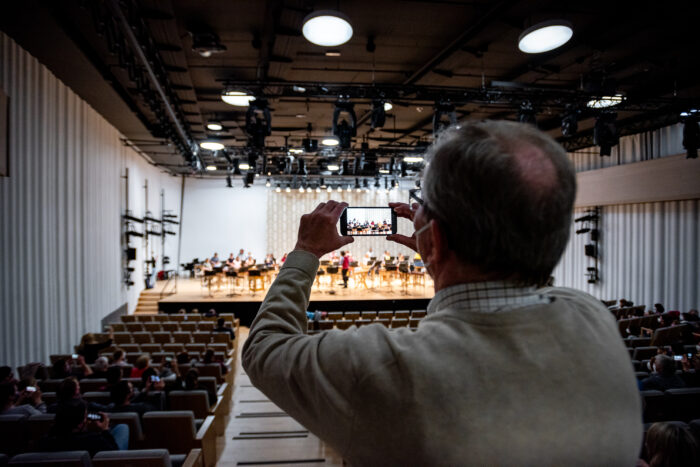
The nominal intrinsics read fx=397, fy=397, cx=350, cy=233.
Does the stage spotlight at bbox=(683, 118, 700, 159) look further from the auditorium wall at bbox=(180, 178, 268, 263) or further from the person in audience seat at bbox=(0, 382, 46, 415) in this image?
the auditorium wall at bbox=(180, 178, 268, 263)

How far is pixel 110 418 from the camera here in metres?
3.52

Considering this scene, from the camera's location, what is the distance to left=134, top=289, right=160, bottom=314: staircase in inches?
529

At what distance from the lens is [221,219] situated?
21.3m

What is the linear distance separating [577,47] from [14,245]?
10.1 m

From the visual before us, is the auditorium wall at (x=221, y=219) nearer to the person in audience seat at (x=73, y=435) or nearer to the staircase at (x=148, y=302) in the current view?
the staircase at (x=148, y=302)

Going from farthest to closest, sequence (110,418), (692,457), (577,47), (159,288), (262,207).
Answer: (262,207), (159,288), (577,47), (110,418), (692,457)

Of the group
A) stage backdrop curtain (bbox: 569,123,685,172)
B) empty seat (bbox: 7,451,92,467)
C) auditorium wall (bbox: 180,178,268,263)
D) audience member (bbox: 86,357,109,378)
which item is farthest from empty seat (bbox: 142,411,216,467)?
auditorium wall (bbox: 180,178,268,263)

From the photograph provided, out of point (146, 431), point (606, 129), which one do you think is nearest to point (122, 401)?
point (146, 431)

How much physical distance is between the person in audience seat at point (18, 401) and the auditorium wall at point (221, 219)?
17.3 m

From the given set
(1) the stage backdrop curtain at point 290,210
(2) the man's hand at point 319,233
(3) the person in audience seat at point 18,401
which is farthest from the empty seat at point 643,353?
(1) the stage backdrop curtain at point 290,210

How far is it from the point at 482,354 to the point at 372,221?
74cm

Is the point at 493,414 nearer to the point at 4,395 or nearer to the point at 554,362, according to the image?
the point at 554,362

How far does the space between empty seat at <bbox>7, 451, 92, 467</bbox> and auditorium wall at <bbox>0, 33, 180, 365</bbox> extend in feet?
15.7

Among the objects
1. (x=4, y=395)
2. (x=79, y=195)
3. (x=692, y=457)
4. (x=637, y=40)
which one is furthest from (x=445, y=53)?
(x=79, y=195)
